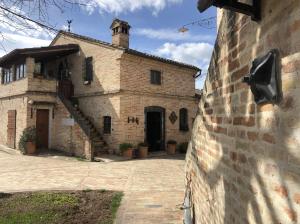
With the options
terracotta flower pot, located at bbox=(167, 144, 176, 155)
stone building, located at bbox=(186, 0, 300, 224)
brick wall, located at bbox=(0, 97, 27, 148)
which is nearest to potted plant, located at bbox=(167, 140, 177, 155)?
terracotta flower pot, located at bbox=(167, 144, 176, 155)

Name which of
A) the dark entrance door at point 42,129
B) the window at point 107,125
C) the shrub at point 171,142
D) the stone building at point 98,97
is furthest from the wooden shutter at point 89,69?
the shrub at point 171,142

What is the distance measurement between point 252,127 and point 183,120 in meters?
18.6

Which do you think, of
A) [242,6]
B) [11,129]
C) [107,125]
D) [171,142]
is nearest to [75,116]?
[107,125]

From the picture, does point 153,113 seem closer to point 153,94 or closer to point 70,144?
point 153,94

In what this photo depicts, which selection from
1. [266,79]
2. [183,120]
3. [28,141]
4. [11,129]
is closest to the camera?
[266,79]

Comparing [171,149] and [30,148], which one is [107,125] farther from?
[30,148]

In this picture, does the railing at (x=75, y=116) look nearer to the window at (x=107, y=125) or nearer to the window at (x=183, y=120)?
the window at (x=107, y=125)

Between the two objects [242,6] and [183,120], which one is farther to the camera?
[183,120]

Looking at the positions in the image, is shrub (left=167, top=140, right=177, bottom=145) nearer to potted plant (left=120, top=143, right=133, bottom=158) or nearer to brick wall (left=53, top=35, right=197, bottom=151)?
brick wall (left=53, top=35, right=197, bottom=151)

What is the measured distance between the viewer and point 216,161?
3.30 metres

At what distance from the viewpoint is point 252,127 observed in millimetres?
2176

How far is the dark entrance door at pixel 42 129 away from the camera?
18.9 m

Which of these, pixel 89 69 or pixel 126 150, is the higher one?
pixel 89 69

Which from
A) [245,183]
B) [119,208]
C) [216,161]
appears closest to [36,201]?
[119,208]
